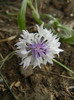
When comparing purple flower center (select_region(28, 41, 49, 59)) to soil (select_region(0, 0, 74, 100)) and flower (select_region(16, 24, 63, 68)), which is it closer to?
flower (select_region(16, 24, 63, 68))

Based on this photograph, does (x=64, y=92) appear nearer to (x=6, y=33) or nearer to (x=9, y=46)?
(x=9, y=46)

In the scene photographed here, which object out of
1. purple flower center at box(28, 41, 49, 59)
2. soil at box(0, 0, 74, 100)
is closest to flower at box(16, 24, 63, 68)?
purple flower center at box(28, 41, 49, 59)

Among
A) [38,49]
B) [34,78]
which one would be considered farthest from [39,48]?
[34,78]

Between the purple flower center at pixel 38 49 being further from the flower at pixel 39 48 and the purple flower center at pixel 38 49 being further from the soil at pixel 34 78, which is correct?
the soil at pixel 34 78

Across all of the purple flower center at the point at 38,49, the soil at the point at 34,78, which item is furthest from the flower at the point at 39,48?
the soil at the point at 34,78

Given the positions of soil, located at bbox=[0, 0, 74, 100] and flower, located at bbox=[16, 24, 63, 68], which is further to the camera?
soil, located at bbox=[0, 0, 74, 100]

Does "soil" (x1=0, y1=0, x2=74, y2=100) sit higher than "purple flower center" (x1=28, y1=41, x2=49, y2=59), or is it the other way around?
"purple flower center" (x1=28, y1=41, x2=49, y2=59)

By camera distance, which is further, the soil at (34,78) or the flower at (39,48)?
the soil at (34,78)

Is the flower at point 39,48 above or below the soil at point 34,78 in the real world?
above

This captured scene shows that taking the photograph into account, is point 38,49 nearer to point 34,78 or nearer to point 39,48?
point 39,48

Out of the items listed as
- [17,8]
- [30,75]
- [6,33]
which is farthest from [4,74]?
[17,8]
